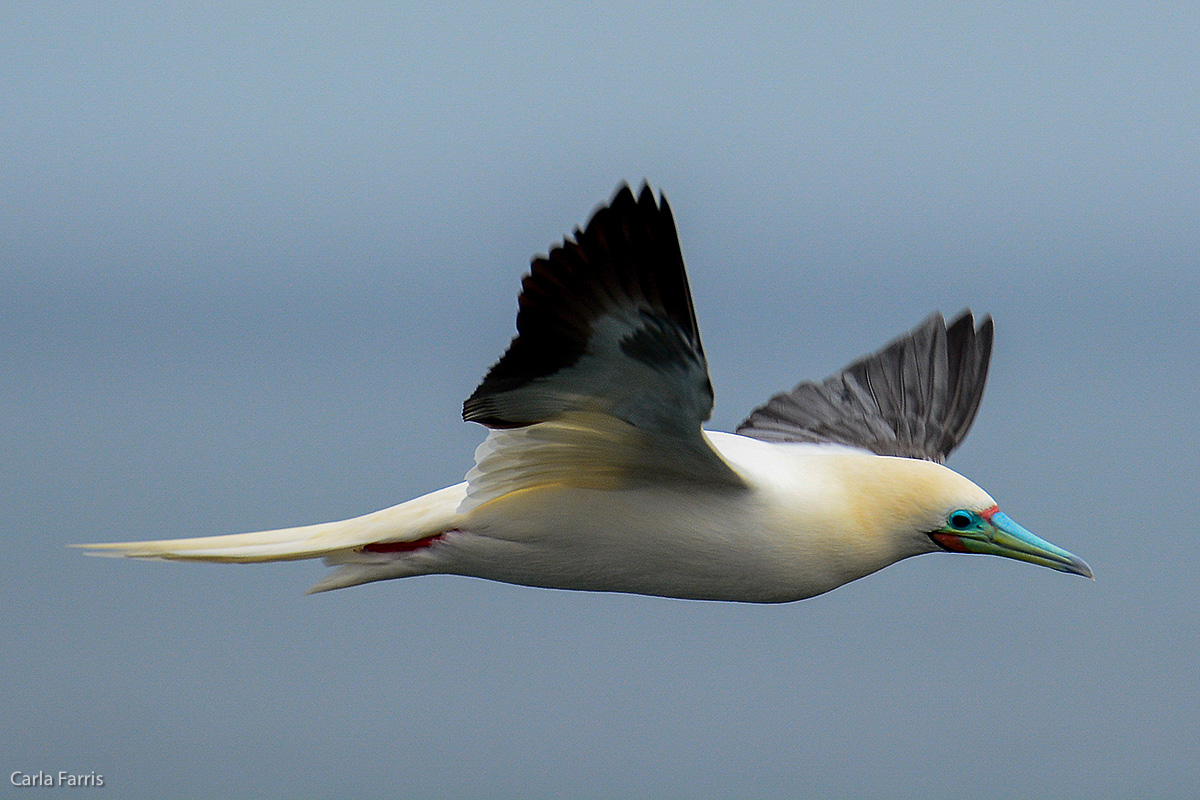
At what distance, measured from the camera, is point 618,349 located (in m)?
3.90

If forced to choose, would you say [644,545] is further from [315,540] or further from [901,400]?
[901,400]

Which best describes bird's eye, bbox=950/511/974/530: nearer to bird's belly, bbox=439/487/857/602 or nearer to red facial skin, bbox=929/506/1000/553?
red facial skin, bbox=929/506/1000/553

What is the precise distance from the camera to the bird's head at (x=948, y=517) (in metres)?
4.80

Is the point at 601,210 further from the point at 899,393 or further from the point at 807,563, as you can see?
the point at 899,393

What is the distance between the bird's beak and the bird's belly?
0.46m

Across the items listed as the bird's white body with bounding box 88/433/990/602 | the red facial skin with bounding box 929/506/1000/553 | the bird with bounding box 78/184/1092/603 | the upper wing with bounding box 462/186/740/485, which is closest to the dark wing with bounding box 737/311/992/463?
the bird with bounding box 78/184/1092/603

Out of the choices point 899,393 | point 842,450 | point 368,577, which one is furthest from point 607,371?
point 899,393

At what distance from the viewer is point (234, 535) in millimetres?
4867

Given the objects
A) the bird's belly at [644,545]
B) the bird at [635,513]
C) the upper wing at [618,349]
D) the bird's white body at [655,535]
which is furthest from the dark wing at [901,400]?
the upper wing at [618,349]

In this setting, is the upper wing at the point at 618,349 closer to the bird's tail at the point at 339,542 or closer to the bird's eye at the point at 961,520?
the bird's tail at the point at 339,542

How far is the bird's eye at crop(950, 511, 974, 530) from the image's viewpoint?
15.8 feet

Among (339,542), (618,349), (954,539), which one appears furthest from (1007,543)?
(339,542)

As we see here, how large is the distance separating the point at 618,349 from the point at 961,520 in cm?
162

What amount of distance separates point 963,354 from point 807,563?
1.94 m
